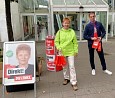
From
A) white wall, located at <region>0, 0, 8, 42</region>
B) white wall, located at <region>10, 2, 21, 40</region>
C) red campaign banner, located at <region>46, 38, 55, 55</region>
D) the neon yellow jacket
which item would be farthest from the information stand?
white wall, located at <region>10, 2, 21, 40</region>

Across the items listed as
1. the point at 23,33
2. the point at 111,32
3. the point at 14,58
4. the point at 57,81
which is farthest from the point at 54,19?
the point at 14,58

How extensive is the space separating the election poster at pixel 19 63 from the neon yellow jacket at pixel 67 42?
0.70 m

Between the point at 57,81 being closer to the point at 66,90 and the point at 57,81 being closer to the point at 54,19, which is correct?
the point at 66,90

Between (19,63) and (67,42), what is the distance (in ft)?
4.09

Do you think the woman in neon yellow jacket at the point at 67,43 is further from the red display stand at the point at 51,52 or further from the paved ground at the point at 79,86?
the red display stand at the point at 51,52

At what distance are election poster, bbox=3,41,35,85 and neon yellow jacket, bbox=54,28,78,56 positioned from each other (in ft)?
2.30

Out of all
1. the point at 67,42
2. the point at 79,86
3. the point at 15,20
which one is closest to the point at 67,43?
the point at 67,42

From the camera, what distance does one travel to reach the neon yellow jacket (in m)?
4.65

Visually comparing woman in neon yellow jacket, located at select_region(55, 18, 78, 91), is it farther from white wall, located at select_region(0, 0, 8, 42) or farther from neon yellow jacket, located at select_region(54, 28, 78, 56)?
white wall, located at select_region(0, 0, 8, 42)

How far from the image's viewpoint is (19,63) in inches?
173

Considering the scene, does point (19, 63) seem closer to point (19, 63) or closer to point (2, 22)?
point (19, 63)

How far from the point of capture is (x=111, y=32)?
17.3m

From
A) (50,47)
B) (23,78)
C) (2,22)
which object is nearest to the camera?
(23,78)

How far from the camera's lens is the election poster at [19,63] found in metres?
4.30
